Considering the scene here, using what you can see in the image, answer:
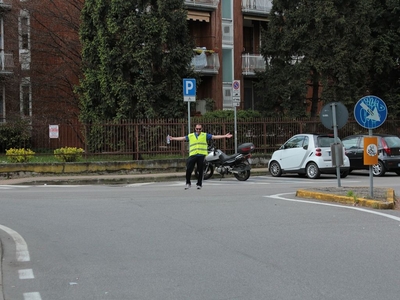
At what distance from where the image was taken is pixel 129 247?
316 inches

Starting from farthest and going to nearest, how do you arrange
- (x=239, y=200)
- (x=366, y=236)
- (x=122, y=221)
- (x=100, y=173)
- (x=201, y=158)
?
(x=100, y=173) → (x=201, y=158) → (x=239, y=200) → (x=122, y=221) → (x=366, y=236)

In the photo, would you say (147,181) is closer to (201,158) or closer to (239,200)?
(201,158)

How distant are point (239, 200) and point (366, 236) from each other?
15.8 ft

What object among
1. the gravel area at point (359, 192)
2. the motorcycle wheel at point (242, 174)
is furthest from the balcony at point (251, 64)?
the gravel area at point (359, 192)

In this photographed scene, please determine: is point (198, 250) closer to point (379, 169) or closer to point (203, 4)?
point (379, 169)

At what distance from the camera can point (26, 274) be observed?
22.0 feet

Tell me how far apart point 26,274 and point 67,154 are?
15939mm

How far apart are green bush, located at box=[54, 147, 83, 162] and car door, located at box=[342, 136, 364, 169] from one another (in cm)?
1064

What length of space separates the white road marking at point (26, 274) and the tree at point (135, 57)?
1790 cm

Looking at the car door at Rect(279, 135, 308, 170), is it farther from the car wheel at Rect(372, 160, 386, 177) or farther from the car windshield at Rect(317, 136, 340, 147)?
the car wheel at Rect(372, 160, 386, 177)

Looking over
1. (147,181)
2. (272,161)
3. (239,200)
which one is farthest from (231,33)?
(239,200)

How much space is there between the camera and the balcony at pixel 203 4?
102ft

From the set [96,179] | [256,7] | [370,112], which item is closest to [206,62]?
[256,7]

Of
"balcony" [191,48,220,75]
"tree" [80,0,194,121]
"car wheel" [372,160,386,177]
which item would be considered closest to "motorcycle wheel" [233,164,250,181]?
"car wheel" [372,160,386,177]
